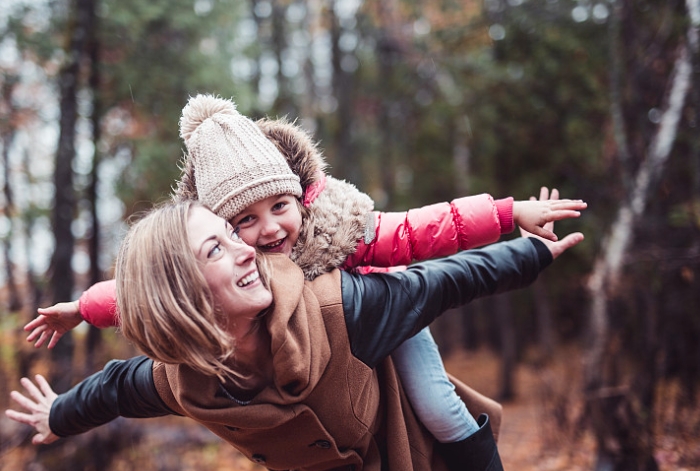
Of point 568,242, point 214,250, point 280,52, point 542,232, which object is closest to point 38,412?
point 214,250

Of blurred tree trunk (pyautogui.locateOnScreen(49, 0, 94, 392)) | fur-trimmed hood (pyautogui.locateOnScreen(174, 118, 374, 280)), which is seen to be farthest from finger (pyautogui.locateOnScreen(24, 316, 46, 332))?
blurred tree trunk (pyautogui.locateOnScreen(49, 0, 94, 392))

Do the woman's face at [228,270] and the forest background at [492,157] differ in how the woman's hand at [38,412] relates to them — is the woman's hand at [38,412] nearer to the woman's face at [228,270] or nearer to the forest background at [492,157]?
the woman's face at [228,270]

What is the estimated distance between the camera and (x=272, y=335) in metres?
1.80

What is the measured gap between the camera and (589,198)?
8.99 m

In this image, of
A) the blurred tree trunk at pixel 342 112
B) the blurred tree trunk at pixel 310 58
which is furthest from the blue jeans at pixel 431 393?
the blurred tree trunk at pixel 310 58

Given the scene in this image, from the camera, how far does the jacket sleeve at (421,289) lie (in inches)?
77.4

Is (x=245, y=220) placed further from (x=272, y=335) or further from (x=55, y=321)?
(x=55, y=321)

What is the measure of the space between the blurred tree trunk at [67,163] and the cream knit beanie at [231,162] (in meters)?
5.60

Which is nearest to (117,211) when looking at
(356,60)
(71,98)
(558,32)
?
(71,98)

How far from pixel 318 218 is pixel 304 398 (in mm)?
659

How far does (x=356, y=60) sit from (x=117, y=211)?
27.5 feet

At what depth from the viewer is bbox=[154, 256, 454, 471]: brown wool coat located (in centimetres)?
184

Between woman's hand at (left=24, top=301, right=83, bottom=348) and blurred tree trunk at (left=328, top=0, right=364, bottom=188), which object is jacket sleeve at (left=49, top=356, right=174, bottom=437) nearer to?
woman's hand at (left=24, top=301, right=83, bottom=348)

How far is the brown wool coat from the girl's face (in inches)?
5.6
